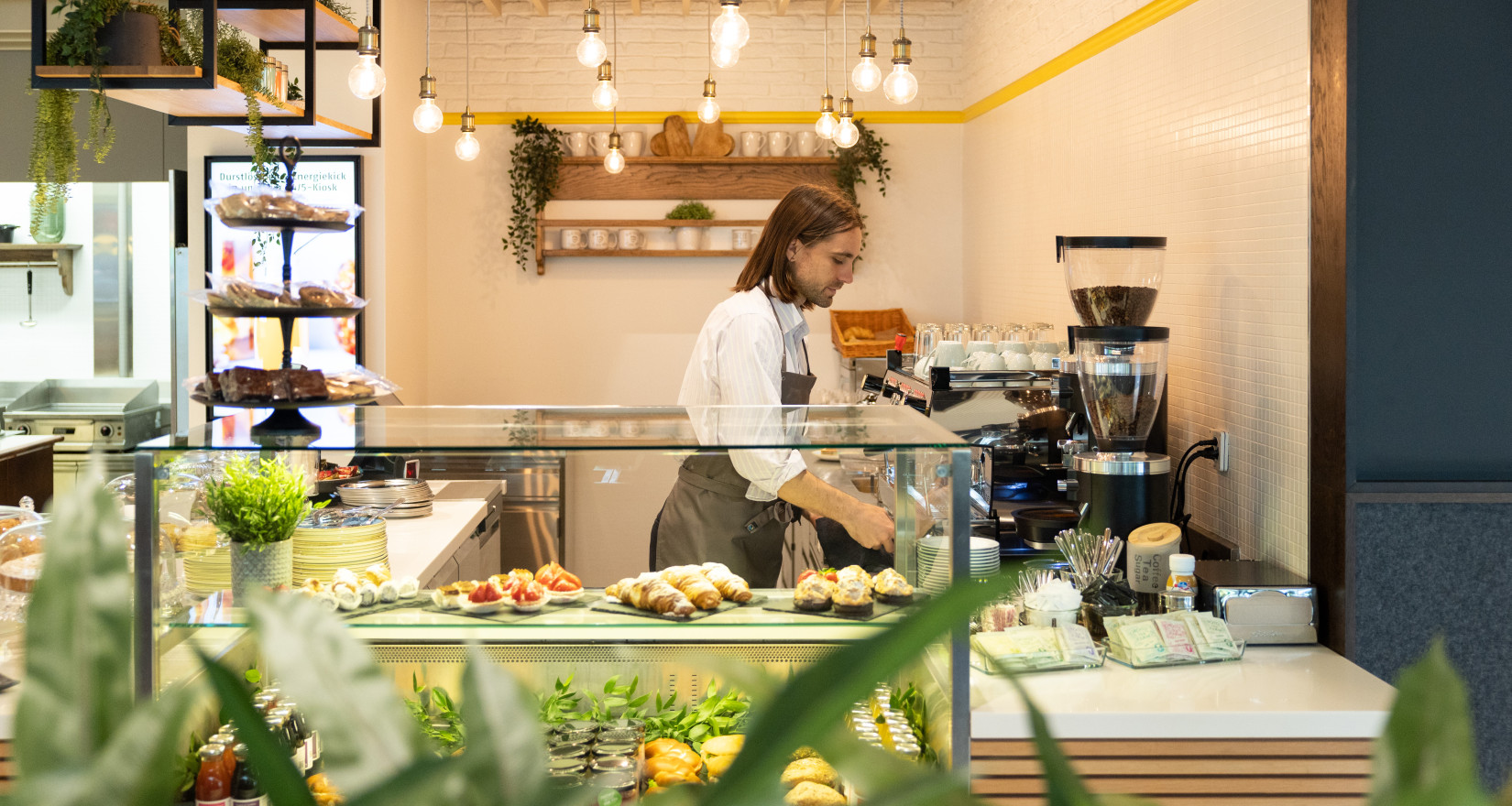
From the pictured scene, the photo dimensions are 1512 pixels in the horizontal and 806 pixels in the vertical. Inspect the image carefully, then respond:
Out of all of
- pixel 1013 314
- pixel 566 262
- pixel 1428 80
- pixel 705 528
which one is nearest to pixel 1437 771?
pixel 705 528

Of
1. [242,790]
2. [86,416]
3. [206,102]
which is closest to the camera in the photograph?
[242,790]

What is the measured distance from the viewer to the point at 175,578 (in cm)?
198

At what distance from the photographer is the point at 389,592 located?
2.06 metres

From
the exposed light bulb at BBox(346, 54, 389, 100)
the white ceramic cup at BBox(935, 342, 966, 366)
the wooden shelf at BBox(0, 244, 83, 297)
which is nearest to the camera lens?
the exposed light bulb at BBox(346, 54, 389, 100)

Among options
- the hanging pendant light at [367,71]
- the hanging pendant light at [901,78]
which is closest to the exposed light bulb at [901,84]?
the hanging pendant light at [901,78]

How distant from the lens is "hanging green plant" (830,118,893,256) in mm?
Result: 6484

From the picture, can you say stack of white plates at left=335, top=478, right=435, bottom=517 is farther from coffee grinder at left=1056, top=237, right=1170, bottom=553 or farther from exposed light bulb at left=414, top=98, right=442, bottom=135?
exposed light bulb at left=414, top=98, right=442, bottom=135

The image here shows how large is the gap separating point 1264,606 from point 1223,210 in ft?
3.73

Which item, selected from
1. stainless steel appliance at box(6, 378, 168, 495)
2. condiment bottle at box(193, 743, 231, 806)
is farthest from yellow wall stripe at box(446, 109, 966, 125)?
condiment bottle at box(193, 743, 231, 806)

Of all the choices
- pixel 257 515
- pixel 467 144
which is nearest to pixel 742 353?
pixel 257 515

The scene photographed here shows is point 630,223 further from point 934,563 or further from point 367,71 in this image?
point 934,563

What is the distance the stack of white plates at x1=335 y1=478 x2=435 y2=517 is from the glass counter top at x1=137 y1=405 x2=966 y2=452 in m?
0.15

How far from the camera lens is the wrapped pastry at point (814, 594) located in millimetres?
2053

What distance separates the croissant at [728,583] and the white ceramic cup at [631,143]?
467cm
